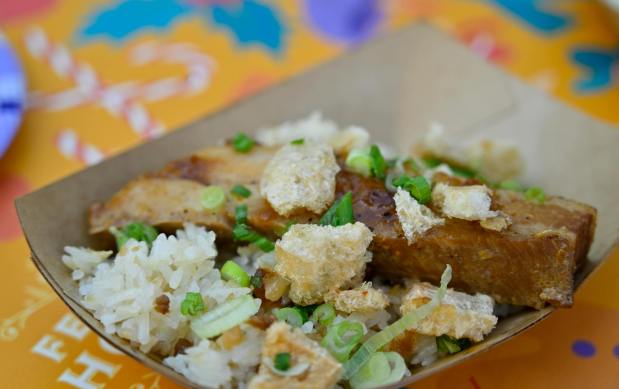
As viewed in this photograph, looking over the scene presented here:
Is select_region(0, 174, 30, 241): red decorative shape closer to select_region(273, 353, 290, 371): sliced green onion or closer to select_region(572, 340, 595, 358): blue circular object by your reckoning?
select_region(273, 353, 290, 371): sliced green onion

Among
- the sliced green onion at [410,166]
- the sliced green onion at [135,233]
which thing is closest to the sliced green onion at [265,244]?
the sliced green onion at [135,233]

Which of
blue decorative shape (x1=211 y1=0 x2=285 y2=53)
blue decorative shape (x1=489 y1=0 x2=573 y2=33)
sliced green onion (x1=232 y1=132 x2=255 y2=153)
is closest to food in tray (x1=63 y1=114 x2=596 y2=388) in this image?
sliced green onion (x1=232 y1=132 x2=255 y2=153)

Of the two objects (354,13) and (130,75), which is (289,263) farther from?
(354,13)

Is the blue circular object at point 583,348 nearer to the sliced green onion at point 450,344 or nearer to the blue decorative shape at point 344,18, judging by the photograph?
the sliced green onion at point 450,344

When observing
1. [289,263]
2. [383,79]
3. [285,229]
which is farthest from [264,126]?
[289,263]

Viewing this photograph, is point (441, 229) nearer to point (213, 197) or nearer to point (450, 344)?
point (450, 344)

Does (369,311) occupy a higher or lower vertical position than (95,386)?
higher

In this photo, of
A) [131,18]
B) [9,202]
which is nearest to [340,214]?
[9,202]
